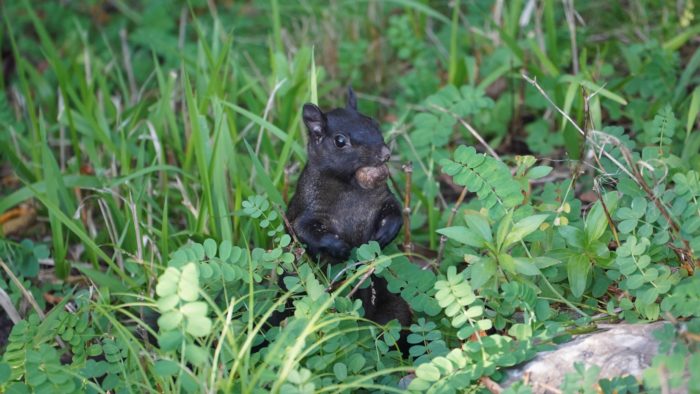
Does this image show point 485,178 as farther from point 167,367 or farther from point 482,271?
point 167,367

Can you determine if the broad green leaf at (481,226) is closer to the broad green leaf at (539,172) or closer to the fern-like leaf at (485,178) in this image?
the fern-like leaf at (485,178)

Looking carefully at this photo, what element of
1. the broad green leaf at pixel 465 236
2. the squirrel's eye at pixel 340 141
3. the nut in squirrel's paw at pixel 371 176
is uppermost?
the squirrel's eye at pixel 340 141

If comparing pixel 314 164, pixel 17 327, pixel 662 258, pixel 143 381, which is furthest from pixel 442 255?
pixel 17 327

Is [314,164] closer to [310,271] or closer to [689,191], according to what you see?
[310,271]

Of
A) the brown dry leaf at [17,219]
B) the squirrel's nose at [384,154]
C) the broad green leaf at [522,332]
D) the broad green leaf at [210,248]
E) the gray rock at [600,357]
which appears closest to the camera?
the gray rock at [600,357]

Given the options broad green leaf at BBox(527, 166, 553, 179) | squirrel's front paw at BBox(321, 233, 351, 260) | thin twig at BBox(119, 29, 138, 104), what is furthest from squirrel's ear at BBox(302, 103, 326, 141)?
thin twig at BBox(119, 29, 138, 104)

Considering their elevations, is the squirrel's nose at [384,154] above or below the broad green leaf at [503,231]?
above

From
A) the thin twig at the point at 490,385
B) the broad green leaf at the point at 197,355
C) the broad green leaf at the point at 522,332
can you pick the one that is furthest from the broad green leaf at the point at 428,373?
the broad green leaf at the point at 197,355
